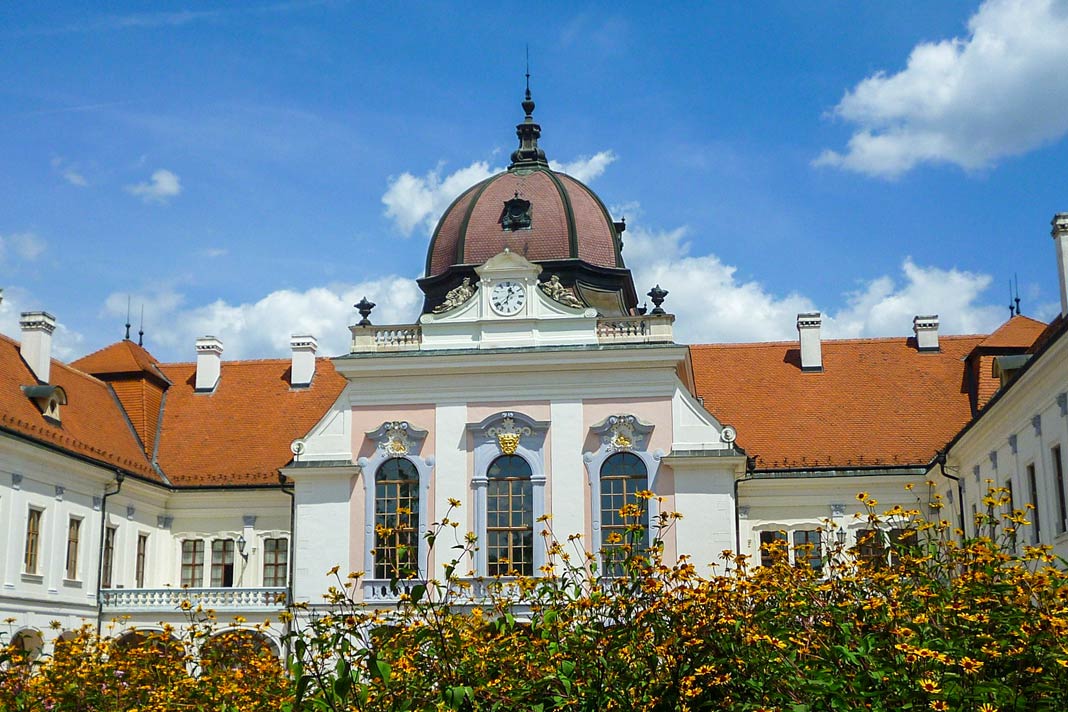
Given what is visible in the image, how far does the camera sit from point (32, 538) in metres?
28.7

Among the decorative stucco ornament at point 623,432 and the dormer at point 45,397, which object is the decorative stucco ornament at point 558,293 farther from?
the dormer at point 45,397

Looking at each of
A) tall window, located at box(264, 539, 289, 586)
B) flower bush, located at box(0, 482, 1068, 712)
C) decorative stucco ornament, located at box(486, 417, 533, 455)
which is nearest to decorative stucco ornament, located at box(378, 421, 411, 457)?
decorative stucco ornament, located at box(486, 417, 533, 455)

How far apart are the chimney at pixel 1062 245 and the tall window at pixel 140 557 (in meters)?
23.7

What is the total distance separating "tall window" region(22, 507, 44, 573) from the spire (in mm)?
15983

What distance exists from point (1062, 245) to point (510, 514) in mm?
13466

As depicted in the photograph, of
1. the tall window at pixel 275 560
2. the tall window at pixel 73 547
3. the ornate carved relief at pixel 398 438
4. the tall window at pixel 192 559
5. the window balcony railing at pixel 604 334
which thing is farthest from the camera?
the tall window at pixel 192 559

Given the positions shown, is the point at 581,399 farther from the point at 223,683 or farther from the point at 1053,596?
the point at 1053,596

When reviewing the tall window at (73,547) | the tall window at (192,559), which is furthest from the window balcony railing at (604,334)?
the tall window at (192,559)

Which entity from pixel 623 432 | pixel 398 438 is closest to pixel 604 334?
pixel 623 432

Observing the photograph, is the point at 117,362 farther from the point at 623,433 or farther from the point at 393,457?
the point at 623,433

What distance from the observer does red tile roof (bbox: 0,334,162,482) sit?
2892 centimetres

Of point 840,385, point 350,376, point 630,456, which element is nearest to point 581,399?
point 630,456

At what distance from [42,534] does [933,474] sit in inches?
860

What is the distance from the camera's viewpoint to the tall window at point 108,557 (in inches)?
1250
